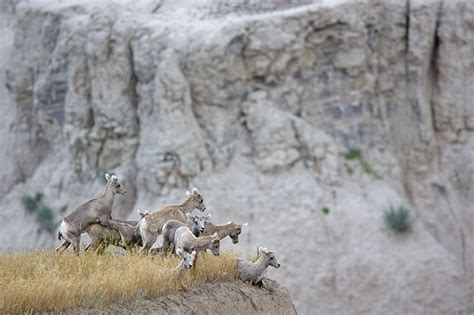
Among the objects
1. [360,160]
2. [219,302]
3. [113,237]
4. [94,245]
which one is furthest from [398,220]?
[219,302]

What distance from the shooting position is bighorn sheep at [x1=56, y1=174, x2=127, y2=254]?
12.8m

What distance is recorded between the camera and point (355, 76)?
88.3ft

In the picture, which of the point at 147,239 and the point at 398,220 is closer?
the point at 147,239

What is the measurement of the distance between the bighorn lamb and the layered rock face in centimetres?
1164

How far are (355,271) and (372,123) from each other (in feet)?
14.6

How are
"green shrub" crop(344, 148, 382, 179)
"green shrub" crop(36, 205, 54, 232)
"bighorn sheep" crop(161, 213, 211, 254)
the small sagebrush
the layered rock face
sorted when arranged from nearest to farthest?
"bighorn sheep" crop(161, 213, 211, 254) < the layered rock face < the small sagebrush < "green shrub" crop(344, 148, 382, 179) < "green shrub" crop(36, 205, 54, 232)

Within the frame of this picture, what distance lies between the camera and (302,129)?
26578mm

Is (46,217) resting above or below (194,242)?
below

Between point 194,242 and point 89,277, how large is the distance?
1.52 m

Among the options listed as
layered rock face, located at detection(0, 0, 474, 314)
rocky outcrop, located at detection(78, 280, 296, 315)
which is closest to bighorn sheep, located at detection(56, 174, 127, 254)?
rocky outcrop, located at detection(78, 280, 296, 315)

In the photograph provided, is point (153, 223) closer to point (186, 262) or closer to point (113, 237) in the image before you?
point (113, 237)

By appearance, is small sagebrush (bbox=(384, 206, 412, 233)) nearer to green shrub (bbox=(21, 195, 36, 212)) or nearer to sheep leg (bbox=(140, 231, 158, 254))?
green shrub (bbox=(21, 195, 36, 212))

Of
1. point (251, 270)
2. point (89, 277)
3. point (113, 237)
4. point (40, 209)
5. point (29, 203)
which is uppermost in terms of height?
point (89, 277)

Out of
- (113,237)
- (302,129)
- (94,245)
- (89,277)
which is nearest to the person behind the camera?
(89,277)
